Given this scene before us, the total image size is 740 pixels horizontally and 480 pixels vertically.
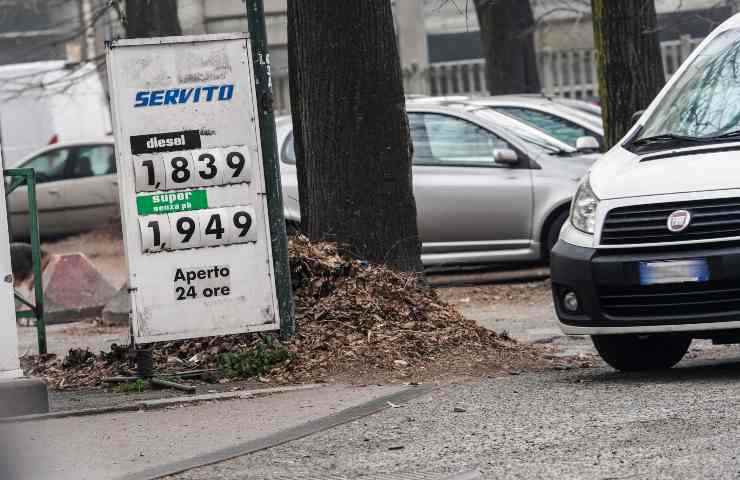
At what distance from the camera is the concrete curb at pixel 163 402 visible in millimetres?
8031

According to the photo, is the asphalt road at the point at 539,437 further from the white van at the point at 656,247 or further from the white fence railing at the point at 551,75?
the white fence railing at the point at 551,75

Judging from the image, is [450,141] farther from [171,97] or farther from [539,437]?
[539,437]

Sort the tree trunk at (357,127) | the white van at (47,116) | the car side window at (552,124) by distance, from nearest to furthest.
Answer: the tree trunk at (357,127) → the car side window at (552,124) → the white van at (47,116)

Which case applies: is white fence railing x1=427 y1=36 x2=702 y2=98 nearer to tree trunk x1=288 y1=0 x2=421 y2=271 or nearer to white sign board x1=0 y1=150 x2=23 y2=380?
tree trunk x1=288 y1=0 x2=421 y2=271

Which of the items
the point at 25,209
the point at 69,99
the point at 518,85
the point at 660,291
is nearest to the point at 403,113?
the point at 660,291

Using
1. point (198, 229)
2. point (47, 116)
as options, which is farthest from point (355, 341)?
point (47, 116)

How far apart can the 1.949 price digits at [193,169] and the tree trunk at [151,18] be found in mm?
9803

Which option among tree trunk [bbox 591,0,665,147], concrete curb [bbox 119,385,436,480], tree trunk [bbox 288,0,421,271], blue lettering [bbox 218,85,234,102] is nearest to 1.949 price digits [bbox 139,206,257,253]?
blue lettering [bbox 218,85,234,102]

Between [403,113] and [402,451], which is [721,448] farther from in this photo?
[403,113]

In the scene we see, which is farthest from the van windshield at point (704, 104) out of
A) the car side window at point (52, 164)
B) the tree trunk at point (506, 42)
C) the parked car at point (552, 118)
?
the car side window at point (52, 164)

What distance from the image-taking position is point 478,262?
15234mm

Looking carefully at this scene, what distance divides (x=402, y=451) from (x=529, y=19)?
1580 cm

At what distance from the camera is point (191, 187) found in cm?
905

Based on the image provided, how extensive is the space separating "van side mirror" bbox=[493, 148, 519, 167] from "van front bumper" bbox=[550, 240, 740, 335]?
21.0ft
